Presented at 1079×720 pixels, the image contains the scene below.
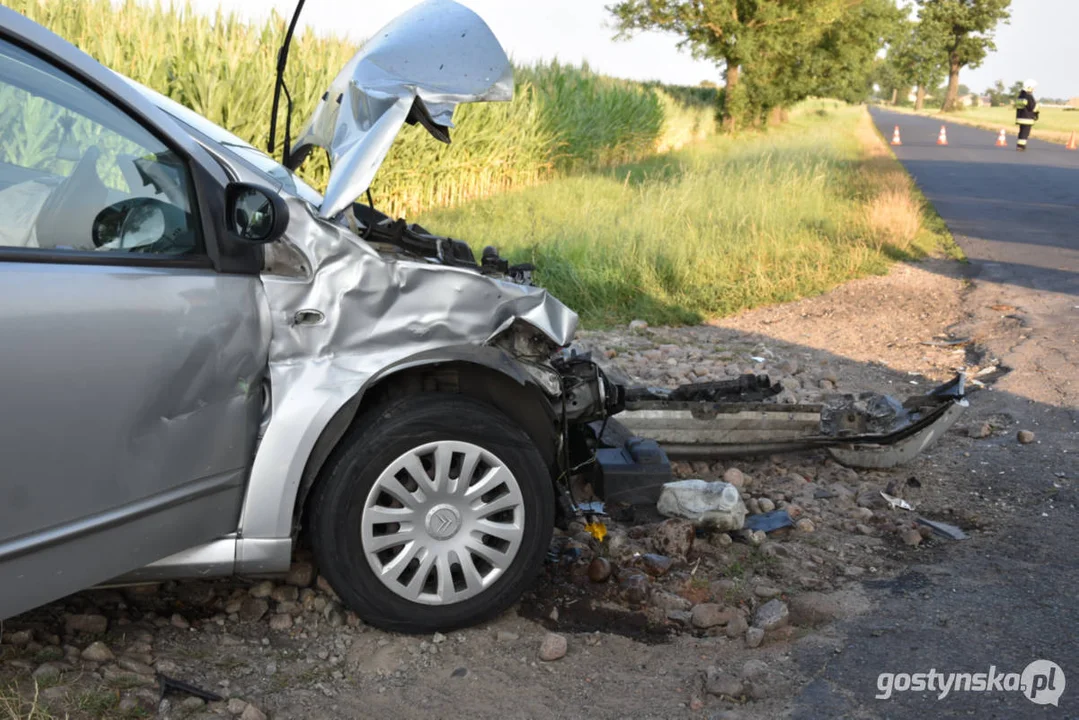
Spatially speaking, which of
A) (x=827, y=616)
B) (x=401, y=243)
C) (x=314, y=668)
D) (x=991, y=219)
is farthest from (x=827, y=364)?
(x=991, y=219)

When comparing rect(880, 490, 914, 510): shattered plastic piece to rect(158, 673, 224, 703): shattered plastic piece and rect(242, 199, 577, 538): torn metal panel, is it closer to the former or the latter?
rect(242, 199, 577, 538): torn metal panel

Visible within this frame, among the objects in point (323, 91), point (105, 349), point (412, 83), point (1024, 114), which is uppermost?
point (1024, 114)

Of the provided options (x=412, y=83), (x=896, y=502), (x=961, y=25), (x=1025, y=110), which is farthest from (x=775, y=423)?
(x=961, y=25)

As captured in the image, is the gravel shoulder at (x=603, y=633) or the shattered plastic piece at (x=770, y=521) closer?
the gravel shoulder at (x=603, y=633)

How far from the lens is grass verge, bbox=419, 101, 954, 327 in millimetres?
10172

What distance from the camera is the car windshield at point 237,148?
11.2 feet

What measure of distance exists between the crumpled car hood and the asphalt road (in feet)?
7.42

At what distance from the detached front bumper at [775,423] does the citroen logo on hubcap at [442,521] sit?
5.32 feet

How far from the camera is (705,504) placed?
4508mm

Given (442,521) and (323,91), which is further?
(323,91)

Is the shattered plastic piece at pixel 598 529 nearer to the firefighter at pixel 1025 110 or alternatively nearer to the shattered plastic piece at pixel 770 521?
the shattered plastic piece at pixel 770 521

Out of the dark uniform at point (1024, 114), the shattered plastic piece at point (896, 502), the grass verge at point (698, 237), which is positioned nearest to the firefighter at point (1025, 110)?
the dark uniform at point (1024, 114)

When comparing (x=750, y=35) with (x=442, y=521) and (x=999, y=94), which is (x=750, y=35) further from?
(x=999, y=94)

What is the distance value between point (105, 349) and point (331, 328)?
780 millimetres
